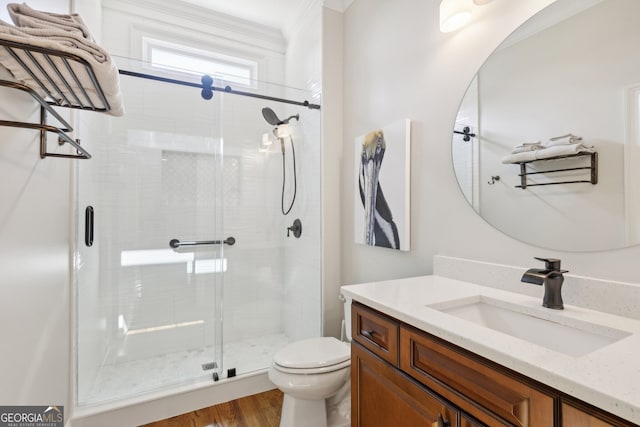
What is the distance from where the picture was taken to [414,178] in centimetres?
165

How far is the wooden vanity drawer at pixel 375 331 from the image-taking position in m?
0.98

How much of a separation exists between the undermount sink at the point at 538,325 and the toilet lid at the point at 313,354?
0.74m

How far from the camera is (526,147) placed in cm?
114

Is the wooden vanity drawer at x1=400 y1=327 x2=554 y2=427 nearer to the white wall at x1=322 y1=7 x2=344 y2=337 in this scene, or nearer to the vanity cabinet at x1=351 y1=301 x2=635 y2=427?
the vanity cabinet at x1=351 y1=301 x2=635 y2=427

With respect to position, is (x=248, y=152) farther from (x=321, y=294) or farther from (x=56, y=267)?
(x=56, y=267)

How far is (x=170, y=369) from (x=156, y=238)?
98 centimetres

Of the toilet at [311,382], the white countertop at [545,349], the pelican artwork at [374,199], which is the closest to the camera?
the white countertop at [545,349]

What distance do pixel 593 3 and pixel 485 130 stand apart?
0.49 metres

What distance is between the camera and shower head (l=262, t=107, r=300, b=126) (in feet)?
8.25

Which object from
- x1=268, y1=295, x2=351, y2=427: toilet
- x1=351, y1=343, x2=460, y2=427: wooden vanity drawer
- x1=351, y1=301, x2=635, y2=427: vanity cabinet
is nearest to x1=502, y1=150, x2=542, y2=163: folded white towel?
x1=351, y1=301, x2=635, y2=427: vanity cabinet

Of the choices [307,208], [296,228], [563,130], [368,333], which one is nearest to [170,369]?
[296,228]

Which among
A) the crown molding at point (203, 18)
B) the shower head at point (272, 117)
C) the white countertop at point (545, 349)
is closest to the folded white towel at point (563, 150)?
the white countertop at point (545, 349)

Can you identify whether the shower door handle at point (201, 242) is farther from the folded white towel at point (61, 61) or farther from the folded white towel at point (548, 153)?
the folded white towel at point (548, 153)

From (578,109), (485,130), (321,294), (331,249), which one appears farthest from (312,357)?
(578,109)
